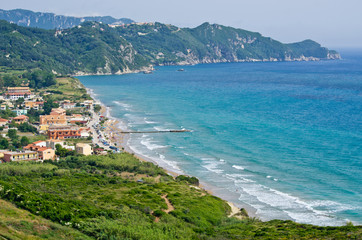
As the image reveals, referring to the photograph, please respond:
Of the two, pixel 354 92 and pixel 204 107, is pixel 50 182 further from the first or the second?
pixel 354 92

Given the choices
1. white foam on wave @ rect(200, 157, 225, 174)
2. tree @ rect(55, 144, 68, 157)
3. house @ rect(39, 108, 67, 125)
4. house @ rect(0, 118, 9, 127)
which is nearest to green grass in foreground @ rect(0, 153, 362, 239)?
tree @ rect(55, 144, 68, 157)

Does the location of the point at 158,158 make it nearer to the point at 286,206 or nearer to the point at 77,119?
the point at 286,206

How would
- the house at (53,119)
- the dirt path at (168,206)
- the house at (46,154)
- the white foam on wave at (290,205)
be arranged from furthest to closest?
the house at (53,119), the house at (46,154), the white foam on wave at (290,205), the dirt path at (168,206)

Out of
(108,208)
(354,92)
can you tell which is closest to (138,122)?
(108,208)

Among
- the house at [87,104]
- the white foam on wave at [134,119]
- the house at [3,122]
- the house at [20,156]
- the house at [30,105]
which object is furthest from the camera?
the house at [87,104]

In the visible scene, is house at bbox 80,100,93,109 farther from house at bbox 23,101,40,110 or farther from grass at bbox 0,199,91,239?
grass at bbox 0,199,91,239

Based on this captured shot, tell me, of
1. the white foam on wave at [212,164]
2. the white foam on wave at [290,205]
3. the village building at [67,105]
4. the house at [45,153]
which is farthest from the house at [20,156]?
the village building at [67,105]

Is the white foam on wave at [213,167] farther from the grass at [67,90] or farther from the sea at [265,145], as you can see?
the grass at [67,90]

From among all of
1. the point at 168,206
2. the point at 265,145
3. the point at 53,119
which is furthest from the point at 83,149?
the point at 265,145
